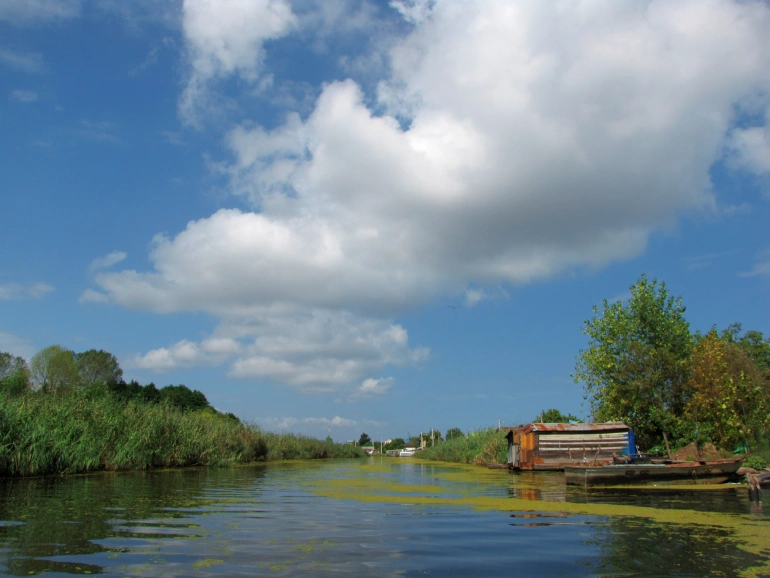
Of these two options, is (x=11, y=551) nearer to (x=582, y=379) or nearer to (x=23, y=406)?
(x=23, y=406)

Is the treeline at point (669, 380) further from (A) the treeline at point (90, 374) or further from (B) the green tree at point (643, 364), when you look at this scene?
(A) the treeline at point (90, 374)

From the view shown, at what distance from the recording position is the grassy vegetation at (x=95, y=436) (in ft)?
56.9

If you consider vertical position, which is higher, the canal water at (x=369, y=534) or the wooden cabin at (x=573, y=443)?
the wooden cabin at (x=573, y=443)

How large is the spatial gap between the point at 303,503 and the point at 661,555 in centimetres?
812

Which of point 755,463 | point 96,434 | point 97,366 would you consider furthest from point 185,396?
point 755,463

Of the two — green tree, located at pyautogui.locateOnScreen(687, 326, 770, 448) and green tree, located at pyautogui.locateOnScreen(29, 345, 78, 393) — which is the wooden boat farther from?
green tree, located at pyautogui.locateOnScreen(29, 345, 78, 393)

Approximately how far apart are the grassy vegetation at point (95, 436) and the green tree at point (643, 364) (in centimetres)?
2204

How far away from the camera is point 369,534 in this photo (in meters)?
8.61

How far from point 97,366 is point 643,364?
70591 mm

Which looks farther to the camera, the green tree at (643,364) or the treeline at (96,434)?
the green tree at (643,364)

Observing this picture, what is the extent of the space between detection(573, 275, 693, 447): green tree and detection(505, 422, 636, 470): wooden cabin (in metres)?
3.37

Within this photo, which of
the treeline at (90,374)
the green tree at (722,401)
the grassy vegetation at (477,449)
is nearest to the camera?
the green tree at (722,401)

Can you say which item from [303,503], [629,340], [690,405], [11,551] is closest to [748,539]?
[303,503]

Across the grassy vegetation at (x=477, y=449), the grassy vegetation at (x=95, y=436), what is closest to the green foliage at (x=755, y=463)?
the grassy vegetation at (x=477, y=449)
